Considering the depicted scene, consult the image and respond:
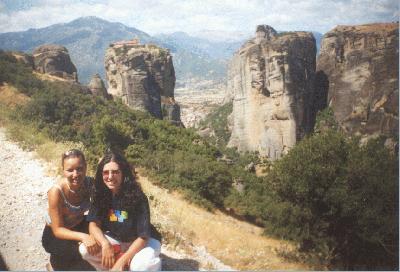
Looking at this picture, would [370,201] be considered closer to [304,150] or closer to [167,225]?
[304,150]

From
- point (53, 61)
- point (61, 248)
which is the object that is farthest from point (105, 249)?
point (53, 61)

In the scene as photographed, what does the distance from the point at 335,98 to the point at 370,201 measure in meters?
30.5

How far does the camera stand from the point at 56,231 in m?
4.26

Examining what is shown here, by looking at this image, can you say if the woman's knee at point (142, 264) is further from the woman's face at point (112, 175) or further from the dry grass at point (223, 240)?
the dry grass at point (223, 240)

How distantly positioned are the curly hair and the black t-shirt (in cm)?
5

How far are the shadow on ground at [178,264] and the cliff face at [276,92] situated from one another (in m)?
28.8

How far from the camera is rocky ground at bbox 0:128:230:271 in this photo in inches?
218

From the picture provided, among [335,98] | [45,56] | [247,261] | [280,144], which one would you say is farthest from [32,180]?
[335,98]

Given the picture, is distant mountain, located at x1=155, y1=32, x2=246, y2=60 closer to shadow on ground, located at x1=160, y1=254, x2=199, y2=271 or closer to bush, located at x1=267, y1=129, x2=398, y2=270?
bush, located at x1=267, y1=129, x2=398, y2=270

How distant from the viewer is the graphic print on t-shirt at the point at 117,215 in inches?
170

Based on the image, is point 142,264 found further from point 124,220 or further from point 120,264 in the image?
point 124,220

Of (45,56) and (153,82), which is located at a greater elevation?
(45,56)

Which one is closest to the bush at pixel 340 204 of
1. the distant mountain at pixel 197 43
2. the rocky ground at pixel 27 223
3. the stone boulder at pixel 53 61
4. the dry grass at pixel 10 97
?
the rocky ground at pixel 27 223

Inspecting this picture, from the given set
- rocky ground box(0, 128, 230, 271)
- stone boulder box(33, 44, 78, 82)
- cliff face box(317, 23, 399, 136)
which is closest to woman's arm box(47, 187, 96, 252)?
rocky ground box(0, 128, 230, 271)
